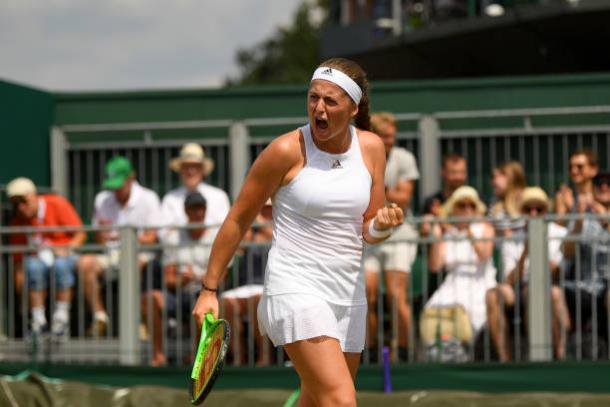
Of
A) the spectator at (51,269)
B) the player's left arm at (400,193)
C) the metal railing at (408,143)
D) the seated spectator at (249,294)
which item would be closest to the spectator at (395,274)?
the player's left arm at (400,193)

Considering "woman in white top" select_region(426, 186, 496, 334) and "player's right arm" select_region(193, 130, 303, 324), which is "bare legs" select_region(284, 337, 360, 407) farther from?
"woman in white top" select_region(426, 186, 496, 334)

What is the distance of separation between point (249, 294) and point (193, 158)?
1.74 m

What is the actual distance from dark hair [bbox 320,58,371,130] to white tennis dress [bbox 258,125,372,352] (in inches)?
10.9

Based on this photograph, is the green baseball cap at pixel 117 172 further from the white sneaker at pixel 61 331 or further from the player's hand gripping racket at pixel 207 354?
the player's hand gripping racket at pixel 207 354

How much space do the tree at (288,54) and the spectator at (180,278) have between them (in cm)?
4371

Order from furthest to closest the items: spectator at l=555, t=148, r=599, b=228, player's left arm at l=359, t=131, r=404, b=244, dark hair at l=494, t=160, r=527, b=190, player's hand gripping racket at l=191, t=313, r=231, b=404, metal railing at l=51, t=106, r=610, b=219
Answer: metal railing at l=51, t=106, r=610, b=219 → dark hair at l=494, t=160, r=527, b=190 → spectator at l=555, t=148, r=599, b=228 → player's left arm at l=359, t=131, r=404, b=244 → player's hand gripping racket at l=191, t=313, r=231, b=404

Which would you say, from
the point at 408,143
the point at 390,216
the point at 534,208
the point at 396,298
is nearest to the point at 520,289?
the point at 534,208

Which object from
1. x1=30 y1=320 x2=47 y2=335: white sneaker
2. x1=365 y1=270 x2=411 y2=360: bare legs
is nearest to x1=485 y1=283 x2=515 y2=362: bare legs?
x1=365 y1=270 x2=411 y2=360: bare legs

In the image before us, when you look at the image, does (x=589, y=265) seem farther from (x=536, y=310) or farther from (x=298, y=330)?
(x=298, y=330)

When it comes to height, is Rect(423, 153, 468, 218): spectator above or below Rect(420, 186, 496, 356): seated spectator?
above

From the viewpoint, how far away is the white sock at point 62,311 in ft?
33.4

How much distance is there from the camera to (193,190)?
1105 centimetres

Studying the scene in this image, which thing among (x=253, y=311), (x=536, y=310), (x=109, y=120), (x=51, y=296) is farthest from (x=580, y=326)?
(x=109, y=120)

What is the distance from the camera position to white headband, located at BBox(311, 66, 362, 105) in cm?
598
